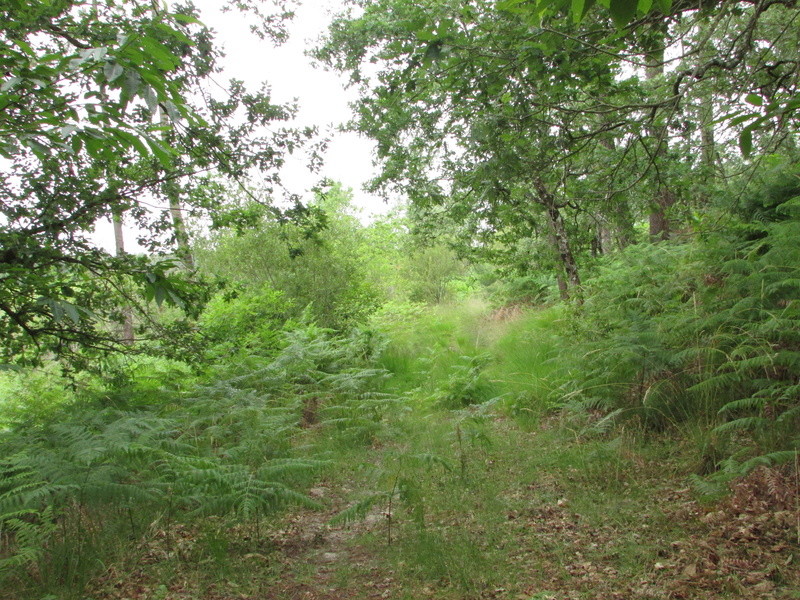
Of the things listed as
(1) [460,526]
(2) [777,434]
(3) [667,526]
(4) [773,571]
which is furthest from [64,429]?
(2) [777,434]

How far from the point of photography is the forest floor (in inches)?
120

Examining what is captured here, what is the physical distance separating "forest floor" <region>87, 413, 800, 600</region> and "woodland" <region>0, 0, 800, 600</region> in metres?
0.02

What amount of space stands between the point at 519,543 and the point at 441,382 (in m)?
4.79

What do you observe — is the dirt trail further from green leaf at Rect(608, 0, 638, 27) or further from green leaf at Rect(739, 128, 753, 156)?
green leaf at Rect(739, 128, 753, 156)

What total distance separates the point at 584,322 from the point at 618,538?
12.6ft

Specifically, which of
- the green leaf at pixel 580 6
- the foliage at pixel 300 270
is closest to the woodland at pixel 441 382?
the green leaf at pixel 580 6

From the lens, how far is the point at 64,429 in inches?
170

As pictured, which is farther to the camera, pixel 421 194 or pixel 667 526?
pixel 421 194

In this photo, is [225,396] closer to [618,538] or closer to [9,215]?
[9,215]

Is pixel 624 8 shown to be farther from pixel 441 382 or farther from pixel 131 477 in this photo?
pixel 441 382

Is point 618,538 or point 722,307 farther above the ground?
point 722,307

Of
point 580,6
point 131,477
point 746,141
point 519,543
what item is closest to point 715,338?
point 746,141

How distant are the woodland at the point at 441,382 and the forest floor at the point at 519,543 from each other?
2cm

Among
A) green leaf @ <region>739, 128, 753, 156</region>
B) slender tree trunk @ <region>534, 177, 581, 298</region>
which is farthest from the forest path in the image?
slender tree trunk @ <region>534, 177, 581, 298</region>
